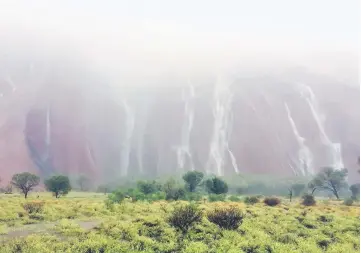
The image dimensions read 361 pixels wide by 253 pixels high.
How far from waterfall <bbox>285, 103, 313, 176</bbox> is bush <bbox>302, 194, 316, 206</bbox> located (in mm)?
1585

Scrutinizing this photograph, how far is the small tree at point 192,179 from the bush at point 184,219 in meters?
9.05

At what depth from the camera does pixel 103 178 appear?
20047mm

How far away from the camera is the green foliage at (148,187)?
2123 cm

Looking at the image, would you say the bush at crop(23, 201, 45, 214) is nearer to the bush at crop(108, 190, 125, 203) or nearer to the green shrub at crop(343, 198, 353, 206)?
the bush at crop(108, 190, 125, 203)

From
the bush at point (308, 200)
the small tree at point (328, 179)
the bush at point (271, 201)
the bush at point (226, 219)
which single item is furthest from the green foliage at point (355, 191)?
the bush at point (226, 219)

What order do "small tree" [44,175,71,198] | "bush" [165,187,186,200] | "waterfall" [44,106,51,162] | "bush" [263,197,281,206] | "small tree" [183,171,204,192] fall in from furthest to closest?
1. "small tree" [183,171,204,192]
2. "bush" [165,187,186,200]
3. "bush" [263,197,281,206]
4. "waterfall" [44,106,51,162]
5. "small tree" [44,175,71,198]

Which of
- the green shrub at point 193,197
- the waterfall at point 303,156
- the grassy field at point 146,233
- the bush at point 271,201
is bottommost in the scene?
the grassy field at point 146,233

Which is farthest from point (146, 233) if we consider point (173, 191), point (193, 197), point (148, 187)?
point (193, 197)

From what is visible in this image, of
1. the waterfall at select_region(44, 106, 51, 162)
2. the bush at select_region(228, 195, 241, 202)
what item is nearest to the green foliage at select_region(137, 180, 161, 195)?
the bush at select_region(228, 195, 241, 202)

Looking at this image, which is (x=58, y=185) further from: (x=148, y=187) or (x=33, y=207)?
(x=148, y=187)

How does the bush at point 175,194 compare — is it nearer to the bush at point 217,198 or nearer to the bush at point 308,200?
the bush at point 217,198

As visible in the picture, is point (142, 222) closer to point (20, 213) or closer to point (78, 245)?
point (78, 245)

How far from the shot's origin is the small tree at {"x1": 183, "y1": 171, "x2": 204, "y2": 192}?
22778mm

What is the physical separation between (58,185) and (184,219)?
9.48m
